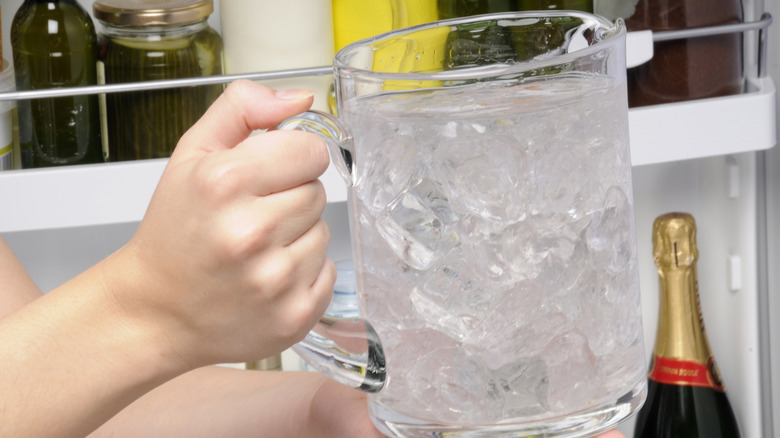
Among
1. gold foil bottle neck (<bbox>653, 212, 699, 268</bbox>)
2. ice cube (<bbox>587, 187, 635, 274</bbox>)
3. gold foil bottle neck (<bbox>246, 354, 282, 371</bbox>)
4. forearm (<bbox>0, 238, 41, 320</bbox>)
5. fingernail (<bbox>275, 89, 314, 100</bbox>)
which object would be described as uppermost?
fingernail (<bbox>275, 89, 314, 100</bbox>)

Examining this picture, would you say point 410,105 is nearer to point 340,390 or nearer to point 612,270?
point 612,270

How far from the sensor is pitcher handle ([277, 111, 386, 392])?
1.33ft

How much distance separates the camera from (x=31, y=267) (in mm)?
885

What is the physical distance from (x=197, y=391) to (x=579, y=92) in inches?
15.8

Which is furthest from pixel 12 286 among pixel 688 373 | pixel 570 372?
pixel 688 373

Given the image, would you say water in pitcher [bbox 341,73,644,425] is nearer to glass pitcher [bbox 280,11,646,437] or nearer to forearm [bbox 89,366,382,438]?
glass pitcher [bbox 280,11,646,437]

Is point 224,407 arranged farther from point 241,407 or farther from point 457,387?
point 457,387

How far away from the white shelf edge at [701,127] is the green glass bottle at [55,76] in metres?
0.43

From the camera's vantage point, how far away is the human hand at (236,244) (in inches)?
14.6

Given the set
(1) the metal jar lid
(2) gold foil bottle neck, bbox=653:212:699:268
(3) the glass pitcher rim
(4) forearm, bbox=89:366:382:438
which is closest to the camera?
(3) the glass pitcher rim

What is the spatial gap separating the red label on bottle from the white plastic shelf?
267 mm

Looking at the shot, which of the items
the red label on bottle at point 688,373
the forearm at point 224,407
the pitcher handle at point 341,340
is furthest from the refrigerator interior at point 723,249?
the pitcher handle at point 341,340

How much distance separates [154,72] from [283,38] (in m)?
0.10

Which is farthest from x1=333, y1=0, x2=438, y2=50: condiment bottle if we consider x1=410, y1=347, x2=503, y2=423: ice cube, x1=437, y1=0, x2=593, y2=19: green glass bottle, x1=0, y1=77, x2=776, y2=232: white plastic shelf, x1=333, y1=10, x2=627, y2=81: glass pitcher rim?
x1=410, y1=347, x2=503, y2=423: ice cube
